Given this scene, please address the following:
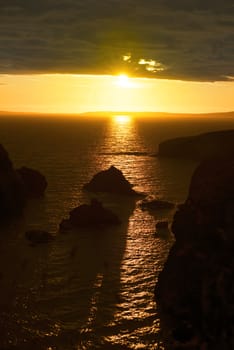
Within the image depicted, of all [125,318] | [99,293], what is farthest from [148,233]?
[125,318]

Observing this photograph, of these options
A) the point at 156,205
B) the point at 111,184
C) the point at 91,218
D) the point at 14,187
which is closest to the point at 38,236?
the point at 91,218

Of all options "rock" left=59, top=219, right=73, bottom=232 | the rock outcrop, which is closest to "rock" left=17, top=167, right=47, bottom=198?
the rock outcrop

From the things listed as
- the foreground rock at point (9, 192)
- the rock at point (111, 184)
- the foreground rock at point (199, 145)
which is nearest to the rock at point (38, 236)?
the foreground rock at point (9, 192)

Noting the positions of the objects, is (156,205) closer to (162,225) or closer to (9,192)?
(162,225)

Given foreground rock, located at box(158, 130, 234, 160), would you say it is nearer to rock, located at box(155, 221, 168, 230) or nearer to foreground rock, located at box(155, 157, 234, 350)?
rock, located at box(155, 221, 168, 230)

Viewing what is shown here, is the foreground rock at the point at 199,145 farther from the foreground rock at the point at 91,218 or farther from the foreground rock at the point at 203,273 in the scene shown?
the foreground rock at the point at 203,273

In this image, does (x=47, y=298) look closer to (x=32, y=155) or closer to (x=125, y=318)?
(x=125, y=318)

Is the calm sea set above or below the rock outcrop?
below
